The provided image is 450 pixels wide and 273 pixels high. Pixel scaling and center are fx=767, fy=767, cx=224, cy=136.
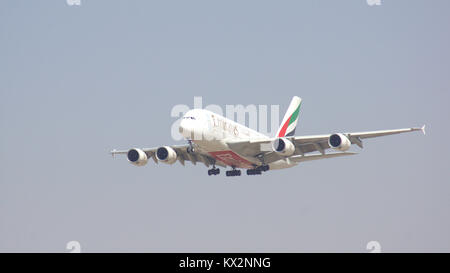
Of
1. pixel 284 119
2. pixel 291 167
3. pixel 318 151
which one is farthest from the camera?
pixel 284 119

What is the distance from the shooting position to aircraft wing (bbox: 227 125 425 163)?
53.5 meters

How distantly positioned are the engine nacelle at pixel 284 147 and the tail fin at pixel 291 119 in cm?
1171

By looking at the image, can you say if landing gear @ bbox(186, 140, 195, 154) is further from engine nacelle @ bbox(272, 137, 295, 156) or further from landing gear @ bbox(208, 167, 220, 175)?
engine nacelle @ bbox(272, 137, 295, 156)

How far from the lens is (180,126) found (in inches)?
2063

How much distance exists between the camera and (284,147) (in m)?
54.2

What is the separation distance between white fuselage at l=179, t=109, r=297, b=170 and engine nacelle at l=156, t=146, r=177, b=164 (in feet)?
12.0

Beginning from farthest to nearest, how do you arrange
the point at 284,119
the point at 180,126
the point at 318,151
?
the point at 284,119 < the point at 318,151 < the point at 180,126

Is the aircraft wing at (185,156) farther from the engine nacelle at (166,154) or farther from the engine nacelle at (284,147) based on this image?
the engine nacelle at (284,147)

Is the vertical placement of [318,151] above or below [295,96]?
below

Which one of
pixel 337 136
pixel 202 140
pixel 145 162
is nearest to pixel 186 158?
pixel 145 162

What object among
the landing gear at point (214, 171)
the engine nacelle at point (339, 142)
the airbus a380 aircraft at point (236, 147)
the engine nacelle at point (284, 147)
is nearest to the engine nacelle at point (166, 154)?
the airbus a380 aircraft at point (236, 147)

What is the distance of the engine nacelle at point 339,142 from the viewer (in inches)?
2083

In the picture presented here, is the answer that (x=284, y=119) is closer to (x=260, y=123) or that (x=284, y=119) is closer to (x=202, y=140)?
(x=260, y=123)

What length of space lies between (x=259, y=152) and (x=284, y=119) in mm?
10722
